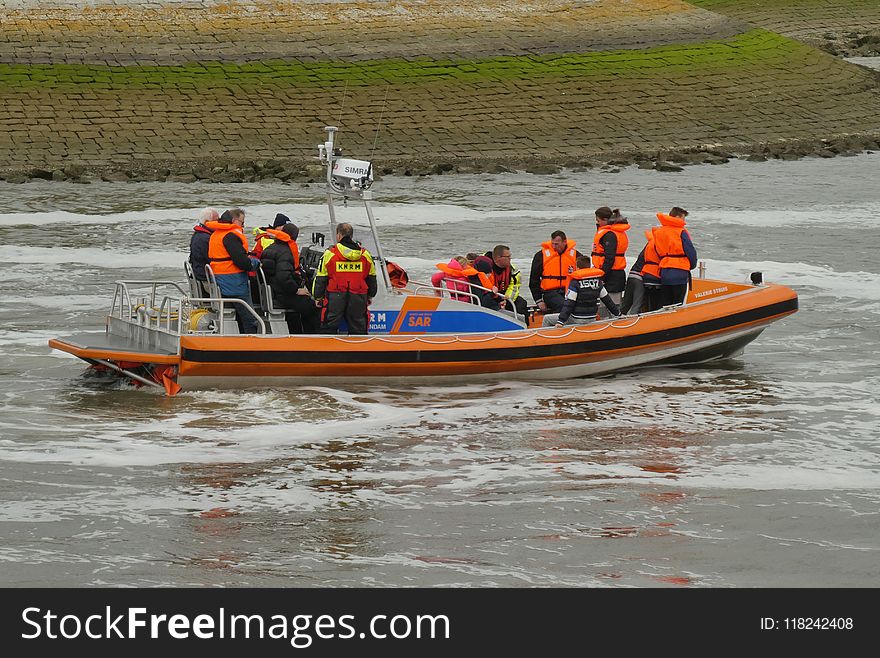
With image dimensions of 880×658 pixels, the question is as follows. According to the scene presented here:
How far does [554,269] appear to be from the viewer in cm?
1191

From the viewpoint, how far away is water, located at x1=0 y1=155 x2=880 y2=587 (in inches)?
311

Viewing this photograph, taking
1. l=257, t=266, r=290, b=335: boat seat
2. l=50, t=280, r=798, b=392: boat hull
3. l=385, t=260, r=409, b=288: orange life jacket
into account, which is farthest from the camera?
l=385, t=260, r=409, b=288: orange life jacket

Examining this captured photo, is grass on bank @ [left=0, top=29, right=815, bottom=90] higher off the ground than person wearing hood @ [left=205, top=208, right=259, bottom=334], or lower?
higher

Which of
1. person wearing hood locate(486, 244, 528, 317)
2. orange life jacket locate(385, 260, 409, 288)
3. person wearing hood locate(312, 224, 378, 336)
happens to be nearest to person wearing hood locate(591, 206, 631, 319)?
person wearing hood locate(486, 244, 528, 317)

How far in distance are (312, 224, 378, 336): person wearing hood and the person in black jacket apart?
15 centimetres

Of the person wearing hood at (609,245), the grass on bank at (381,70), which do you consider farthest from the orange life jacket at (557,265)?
the grass on bank at (381,70)

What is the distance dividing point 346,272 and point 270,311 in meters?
0.76

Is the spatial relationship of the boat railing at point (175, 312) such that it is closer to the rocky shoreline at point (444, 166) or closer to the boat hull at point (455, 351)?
the boat hull at point (455, 351)

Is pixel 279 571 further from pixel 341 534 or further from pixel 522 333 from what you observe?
pixel 522 333

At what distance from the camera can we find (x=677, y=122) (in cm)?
2739

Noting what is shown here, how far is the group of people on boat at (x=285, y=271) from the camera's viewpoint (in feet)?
35.9

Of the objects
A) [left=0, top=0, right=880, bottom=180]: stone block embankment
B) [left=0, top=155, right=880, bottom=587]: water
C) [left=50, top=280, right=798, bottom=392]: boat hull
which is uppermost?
[left=0, top=0, right=880, bottom=180]: stone block embankment

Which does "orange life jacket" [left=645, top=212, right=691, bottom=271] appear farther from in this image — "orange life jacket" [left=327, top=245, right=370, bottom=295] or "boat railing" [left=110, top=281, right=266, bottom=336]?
"boat railing" [left=110, top=281, right=266, bottom=336]

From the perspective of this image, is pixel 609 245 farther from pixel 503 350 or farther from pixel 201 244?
pixel 201 244
